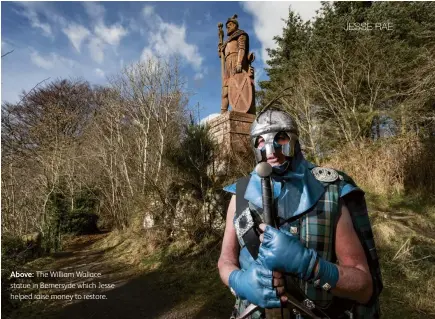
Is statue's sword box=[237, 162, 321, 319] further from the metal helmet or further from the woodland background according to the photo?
the woodland background

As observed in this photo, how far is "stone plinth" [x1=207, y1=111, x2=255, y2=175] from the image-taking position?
715 centimetres

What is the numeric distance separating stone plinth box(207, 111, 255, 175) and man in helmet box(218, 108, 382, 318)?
18.2 ft

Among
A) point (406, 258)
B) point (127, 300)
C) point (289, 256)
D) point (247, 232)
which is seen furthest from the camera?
point (127, 300)

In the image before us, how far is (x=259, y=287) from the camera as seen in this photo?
1.20 meters

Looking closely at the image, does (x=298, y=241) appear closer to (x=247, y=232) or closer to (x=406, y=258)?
(x=247, y=232)

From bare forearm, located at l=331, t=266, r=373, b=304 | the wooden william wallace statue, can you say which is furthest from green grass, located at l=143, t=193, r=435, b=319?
the wooden william wallace statue

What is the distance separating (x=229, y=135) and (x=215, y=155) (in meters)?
0.66

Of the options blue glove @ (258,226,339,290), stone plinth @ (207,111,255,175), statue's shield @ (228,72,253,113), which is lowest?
blue glove @ (258,226,339,290)

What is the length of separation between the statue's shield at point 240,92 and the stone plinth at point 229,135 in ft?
1.32

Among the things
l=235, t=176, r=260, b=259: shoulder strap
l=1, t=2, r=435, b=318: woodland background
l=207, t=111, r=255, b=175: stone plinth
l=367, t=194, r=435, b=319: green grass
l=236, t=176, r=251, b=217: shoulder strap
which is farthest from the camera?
l=207, t=111, r=255, b=175: stone plinth

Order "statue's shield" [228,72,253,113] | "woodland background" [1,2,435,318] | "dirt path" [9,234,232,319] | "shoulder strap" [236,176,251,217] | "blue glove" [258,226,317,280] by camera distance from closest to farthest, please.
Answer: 1. "blue glove" [258,226,317,280]
2. "shoulder strap" [236,176,251,217]
3. "dirt path" [9,234,232,319]
4. "woodland background" [1,2,435,318]
5. "statue's shield" [228,72,253,113]

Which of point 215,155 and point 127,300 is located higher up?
point 215,155

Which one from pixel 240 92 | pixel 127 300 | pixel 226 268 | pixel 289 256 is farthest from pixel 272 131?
pixel 240 92

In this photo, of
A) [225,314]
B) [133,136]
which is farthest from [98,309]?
[133,136]
